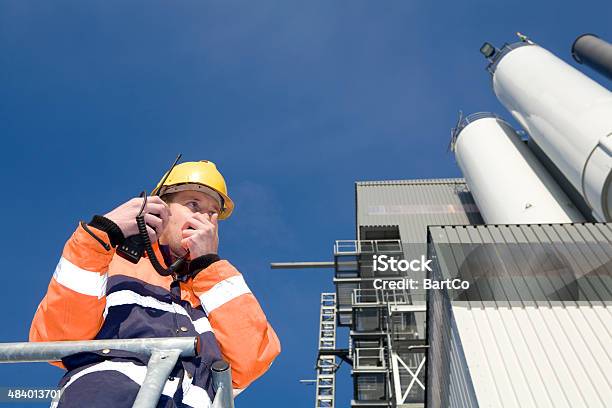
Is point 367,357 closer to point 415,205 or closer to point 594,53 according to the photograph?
point 415,205

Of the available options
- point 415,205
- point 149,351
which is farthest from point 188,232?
point 415,205

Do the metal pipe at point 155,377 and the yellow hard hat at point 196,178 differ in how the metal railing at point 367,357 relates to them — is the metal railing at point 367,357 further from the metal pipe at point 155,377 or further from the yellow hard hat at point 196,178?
the metal pipe at point 155,377

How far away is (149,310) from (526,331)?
6447 mm

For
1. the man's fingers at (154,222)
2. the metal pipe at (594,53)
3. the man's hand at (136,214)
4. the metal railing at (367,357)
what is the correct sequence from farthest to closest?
1. the metal pipe at (594,53)
2. the metal railing at (367,357)
3. the man's fingers at (154,222)
4. the man's hand at (136,214)

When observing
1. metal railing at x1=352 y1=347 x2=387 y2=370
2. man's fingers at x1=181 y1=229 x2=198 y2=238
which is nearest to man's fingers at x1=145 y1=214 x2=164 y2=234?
man's fingers at x1=181 y1=229 x2=198 y2=238

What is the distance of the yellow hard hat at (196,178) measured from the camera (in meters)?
3.79

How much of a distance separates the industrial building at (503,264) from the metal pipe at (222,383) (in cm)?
521

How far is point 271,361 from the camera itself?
2.93 metres

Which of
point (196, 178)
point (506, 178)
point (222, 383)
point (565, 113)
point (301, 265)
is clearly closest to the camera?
point (222, 383)

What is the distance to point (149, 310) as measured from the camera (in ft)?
9.26

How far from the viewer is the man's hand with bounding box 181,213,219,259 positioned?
300cm

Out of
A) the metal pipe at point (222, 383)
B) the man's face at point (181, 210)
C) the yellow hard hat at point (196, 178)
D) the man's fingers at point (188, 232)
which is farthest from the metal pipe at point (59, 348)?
the yellow hard hat at point (196, 178)

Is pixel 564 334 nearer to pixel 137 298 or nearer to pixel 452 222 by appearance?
pixel 137 298

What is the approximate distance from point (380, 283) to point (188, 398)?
1820 centimetres
